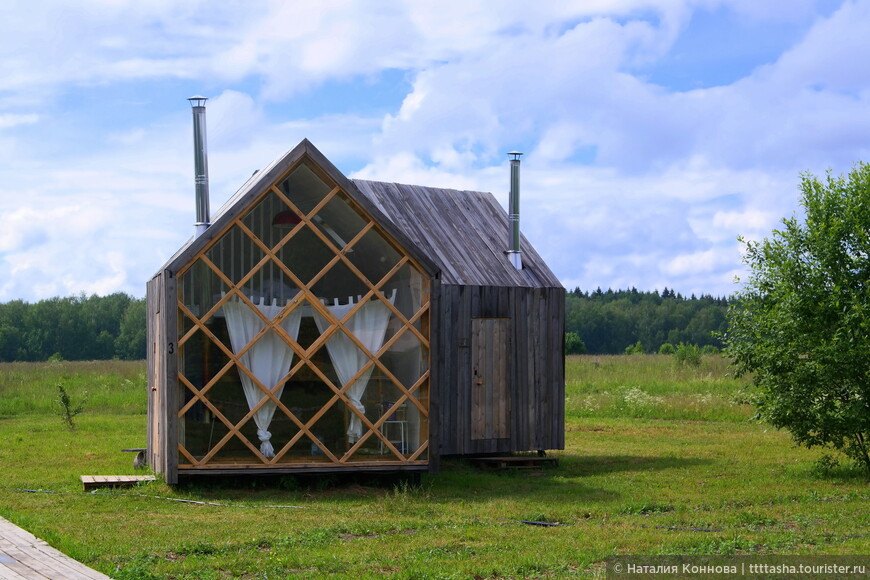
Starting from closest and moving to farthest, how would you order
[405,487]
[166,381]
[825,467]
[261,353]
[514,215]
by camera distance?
[405,487] < [166,381] < [261,353] < [825,467] < [514,215]

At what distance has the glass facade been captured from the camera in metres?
11.8

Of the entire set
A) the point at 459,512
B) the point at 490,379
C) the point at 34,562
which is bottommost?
the point at 459,512

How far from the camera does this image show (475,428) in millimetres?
14797

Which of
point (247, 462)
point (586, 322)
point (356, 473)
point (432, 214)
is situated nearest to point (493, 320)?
point (432, 214)

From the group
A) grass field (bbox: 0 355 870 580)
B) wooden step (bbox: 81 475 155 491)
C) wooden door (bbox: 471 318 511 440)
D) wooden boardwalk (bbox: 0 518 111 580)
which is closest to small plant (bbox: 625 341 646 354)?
grass field (bbox: 0 355 870 580)

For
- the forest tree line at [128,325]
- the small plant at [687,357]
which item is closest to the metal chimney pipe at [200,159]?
the small plant at [687,357]

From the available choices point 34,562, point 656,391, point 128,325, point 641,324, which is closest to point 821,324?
point 34,562

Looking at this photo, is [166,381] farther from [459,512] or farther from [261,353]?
[459,512]

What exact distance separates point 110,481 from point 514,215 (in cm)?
756

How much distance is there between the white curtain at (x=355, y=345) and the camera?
40.0 ft

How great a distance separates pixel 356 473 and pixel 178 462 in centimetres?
219

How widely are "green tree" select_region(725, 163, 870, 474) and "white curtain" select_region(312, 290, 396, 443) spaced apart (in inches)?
200

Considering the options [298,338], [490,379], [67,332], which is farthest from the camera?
[67,332]

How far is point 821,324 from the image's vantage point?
12961mm
